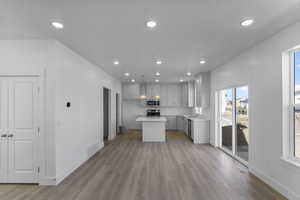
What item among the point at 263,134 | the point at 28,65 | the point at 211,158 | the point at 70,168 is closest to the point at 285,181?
the point at 263,134

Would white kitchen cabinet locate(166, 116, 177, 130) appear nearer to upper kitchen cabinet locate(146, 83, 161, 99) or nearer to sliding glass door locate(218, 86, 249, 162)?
upper kitchen cabinet locate(146, 83, 161, 99)

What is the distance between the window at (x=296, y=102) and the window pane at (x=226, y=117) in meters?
1.81

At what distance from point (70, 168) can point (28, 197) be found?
2.89 ft

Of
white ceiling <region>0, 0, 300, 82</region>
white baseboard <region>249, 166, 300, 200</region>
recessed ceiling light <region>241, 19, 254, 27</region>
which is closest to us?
white ceiling <region>0, 0, 300, 82</region>

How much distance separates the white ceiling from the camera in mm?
1799

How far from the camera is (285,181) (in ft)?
7.80

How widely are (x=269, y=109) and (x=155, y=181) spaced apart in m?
2.64

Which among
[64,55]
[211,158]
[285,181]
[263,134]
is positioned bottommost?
[211,158]

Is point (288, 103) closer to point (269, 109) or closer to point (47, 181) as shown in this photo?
point (269, 109)

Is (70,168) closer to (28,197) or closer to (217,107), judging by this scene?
(28,197)

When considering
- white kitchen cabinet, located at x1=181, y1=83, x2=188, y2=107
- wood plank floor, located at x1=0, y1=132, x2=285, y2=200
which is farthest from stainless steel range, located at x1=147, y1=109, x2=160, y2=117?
wood plank floor, located at x1=0, y1=132, x2=285, y2=200

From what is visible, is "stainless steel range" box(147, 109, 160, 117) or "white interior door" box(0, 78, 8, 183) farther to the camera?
"stainless steel range" box(147, 109, 160, 117)

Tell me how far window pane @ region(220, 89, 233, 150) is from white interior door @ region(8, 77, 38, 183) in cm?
497

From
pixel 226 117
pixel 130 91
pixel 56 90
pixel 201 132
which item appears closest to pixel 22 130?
pixel 56 90
